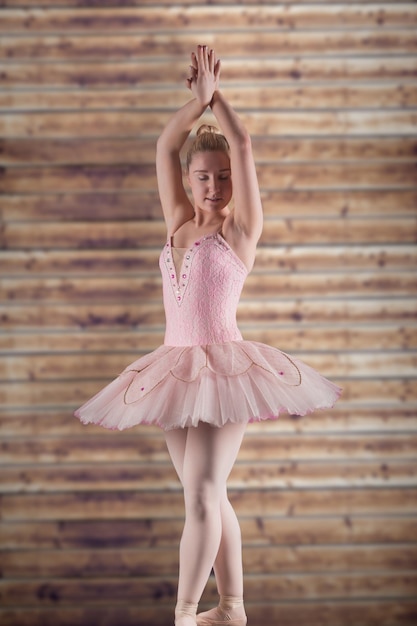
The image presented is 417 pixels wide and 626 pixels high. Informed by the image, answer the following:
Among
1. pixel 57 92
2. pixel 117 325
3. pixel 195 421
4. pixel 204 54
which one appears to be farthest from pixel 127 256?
pixel 195 421

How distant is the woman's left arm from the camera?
8.07 ft

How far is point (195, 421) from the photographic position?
220 centimetres

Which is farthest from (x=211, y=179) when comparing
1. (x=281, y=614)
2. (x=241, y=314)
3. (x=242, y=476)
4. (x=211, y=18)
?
(x=281, y=614)

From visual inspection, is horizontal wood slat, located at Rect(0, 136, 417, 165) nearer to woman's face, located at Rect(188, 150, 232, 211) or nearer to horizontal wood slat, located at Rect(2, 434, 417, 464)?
woman's face, located at Rect(188, 150, 232, 211)

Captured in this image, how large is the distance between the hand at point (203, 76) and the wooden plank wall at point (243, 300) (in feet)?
2.05

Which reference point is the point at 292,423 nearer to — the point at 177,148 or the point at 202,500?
the point at 202,500

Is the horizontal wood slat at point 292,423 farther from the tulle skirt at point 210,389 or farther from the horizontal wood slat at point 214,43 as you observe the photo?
the horizontal wood slat at point 214,43

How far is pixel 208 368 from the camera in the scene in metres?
2.35

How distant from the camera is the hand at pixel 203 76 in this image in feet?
8.18

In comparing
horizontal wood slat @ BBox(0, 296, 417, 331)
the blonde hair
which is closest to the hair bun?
the blonde hair

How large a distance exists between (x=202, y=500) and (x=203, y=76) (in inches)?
51.8

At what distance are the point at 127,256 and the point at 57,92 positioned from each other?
2.38 feet

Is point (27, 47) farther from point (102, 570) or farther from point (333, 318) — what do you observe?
point (102, 570)

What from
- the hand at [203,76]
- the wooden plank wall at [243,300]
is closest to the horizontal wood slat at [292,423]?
the wooden plank wall at [243,300]
